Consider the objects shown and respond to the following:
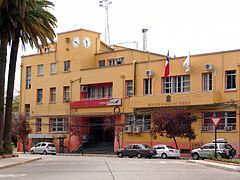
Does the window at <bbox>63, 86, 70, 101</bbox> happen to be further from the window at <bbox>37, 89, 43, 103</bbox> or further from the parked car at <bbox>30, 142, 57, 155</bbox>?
the parked car at <bbox>30, 142, 57, 155</bbox>

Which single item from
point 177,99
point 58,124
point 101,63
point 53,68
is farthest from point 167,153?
point 53,68

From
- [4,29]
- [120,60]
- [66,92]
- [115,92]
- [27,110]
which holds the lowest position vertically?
[27,110]

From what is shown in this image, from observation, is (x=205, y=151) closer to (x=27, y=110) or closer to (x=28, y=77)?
(x=27, y=110)

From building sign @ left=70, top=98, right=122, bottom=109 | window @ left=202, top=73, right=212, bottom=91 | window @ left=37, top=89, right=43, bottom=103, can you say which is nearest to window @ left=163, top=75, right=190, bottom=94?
window @ left=202, top=73, right=212, bottom=91

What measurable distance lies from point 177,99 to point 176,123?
349cm

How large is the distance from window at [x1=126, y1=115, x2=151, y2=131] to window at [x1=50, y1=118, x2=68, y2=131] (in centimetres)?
1050

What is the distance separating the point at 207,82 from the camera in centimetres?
5284

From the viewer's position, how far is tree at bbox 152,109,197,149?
50.8 meters

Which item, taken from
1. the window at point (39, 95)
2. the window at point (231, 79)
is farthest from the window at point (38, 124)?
the window at point (231, 79)

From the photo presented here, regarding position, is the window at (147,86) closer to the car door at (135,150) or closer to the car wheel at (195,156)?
the car door at (135,150)

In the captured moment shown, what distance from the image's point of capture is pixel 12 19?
1394 inches

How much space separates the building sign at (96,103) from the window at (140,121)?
7.49 feet

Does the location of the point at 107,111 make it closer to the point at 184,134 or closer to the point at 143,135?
the point at 143,135

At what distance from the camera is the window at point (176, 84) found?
5465 cm
